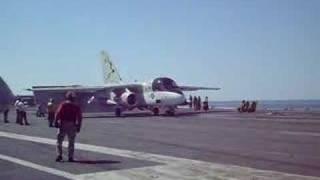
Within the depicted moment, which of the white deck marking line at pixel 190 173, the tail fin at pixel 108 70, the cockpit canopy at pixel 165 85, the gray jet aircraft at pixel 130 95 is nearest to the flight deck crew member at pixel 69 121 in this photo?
the white deck marking line at pixel 190 173

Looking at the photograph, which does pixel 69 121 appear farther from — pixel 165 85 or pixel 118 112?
pixel 118 112

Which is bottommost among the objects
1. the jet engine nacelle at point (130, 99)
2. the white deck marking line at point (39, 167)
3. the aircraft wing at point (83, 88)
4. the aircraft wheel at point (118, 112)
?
the white deck marking line at point (39, 167)

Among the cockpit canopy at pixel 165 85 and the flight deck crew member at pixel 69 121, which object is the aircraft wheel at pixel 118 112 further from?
the flight deck crew member at pixel 69 121

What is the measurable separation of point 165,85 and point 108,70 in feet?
53.1

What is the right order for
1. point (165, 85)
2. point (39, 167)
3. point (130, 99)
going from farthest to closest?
1. point (130, 99)
2. point (165, 85)
3. point (39, 167)

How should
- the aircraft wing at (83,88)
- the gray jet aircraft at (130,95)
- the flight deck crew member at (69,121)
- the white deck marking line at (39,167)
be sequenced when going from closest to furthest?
the white deck marking line at (39,167) < the flight deck crew member at (69,121) < the gray jet aircraft at (130,95) < the aircraft wing at (83,88)

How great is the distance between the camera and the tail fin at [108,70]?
189ft

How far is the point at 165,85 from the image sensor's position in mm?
44250

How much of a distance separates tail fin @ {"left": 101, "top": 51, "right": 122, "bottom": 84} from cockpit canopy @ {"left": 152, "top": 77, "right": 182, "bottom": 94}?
12.9 metres

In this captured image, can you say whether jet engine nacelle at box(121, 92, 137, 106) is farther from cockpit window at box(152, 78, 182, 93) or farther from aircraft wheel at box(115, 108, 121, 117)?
cockpit window at box(152, 78, 182, 93)

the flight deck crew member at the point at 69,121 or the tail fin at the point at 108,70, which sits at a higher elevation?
the tail fin at the point at 108,70

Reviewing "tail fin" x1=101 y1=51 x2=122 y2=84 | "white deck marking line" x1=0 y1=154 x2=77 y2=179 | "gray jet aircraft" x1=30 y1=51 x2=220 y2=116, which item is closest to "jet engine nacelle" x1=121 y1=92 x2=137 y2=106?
"gray jet aircraft" x1=30 y1=51 x2=220 y2=116

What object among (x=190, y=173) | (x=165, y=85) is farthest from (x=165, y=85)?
(x=190, y=173)

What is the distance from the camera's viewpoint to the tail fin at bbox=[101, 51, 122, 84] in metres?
57.7
